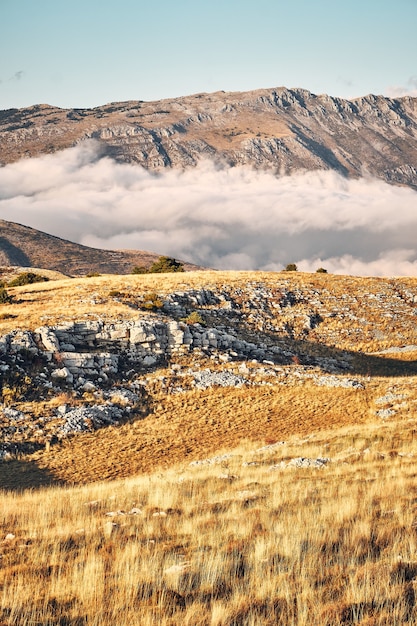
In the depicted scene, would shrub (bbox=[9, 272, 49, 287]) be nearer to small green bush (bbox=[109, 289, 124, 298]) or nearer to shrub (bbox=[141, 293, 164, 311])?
small green bush (bbox=[109, 289, 124, 298])

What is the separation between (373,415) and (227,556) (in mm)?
21258

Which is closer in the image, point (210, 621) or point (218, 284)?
point (210, 621)

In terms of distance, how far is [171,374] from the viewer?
1319 inches

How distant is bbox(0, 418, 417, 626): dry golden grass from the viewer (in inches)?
269

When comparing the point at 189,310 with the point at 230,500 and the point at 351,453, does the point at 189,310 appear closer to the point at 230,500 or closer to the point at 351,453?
the point at 351,453

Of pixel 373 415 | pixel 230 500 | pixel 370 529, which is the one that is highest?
pixel 370 529

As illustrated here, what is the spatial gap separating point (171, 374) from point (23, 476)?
14.1m

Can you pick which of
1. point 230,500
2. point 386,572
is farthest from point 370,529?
point 230,500

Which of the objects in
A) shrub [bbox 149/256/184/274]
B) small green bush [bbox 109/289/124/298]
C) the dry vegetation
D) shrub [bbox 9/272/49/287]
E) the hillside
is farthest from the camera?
shrub [bbox 149/256/184/274]

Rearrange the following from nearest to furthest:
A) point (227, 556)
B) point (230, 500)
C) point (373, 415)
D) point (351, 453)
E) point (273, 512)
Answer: point (227, 556) < point (273, 512) < point (230, 500) < point (351, 453) < point (373, 415)

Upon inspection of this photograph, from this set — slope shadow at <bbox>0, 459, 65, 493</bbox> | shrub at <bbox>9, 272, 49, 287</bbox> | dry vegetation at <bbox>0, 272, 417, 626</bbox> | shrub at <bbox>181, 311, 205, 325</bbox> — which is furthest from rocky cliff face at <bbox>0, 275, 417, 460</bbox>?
shrub at <bbox>9, 272, 49, 287</bbox>

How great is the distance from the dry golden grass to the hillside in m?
9.21

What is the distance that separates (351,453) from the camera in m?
18.1

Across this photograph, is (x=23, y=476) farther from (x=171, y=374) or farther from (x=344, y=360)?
(x=344, y=360)
